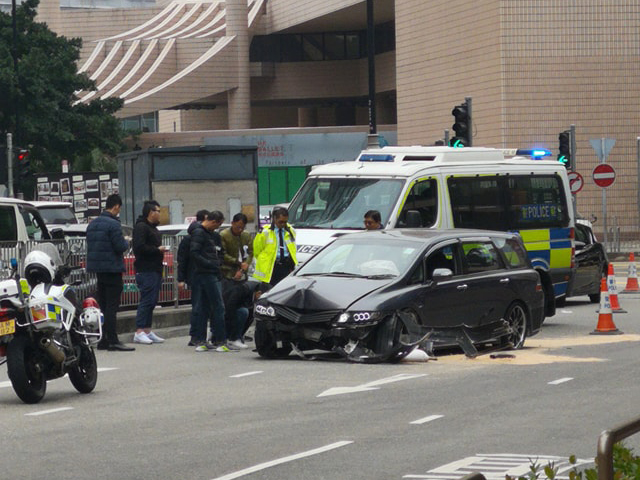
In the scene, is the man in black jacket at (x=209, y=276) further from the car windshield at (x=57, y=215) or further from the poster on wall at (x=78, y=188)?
the poster on wall at (x=78, y=188)

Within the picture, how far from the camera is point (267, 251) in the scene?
59.5 ft

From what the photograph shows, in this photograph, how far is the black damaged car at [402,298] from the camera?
48.8 ft

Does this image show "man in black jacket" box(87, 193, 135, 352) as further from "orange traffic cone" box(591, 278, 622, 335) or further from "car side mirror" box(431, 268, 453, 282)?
"orange traffic cone" box(591, 278, 622, 335)

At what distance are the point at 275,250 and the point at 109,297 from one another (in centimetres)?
219

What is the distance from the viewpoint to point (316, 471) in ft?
28.4

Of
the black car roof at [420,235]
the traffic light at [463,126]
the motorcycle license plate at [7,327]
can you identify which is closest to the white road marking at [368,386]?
the black car roof at [420,235]

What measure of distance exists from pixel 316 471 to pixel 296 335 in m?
6.49

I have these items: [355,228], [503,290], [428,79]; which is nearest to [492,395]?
[503,290]

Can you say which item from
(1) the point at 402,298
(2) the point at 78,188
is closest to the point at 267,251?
(1) the point at 402,298

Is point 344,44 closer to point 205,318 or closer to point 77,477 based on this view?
point 205,318

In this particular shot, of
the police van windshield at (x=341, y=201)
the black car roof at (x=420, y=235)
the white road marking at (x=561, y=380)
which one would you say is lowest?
the white road marking at (x=561, y=380)

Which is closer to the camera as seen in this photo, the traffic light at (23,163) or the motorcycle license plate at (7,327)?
the motorcycle license plate at (7,327)

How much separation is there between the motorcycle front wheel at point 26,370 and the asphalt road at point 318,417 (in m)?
0.16

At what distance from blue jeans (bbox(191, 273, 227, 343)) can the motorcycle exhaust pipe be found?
16.3ft
